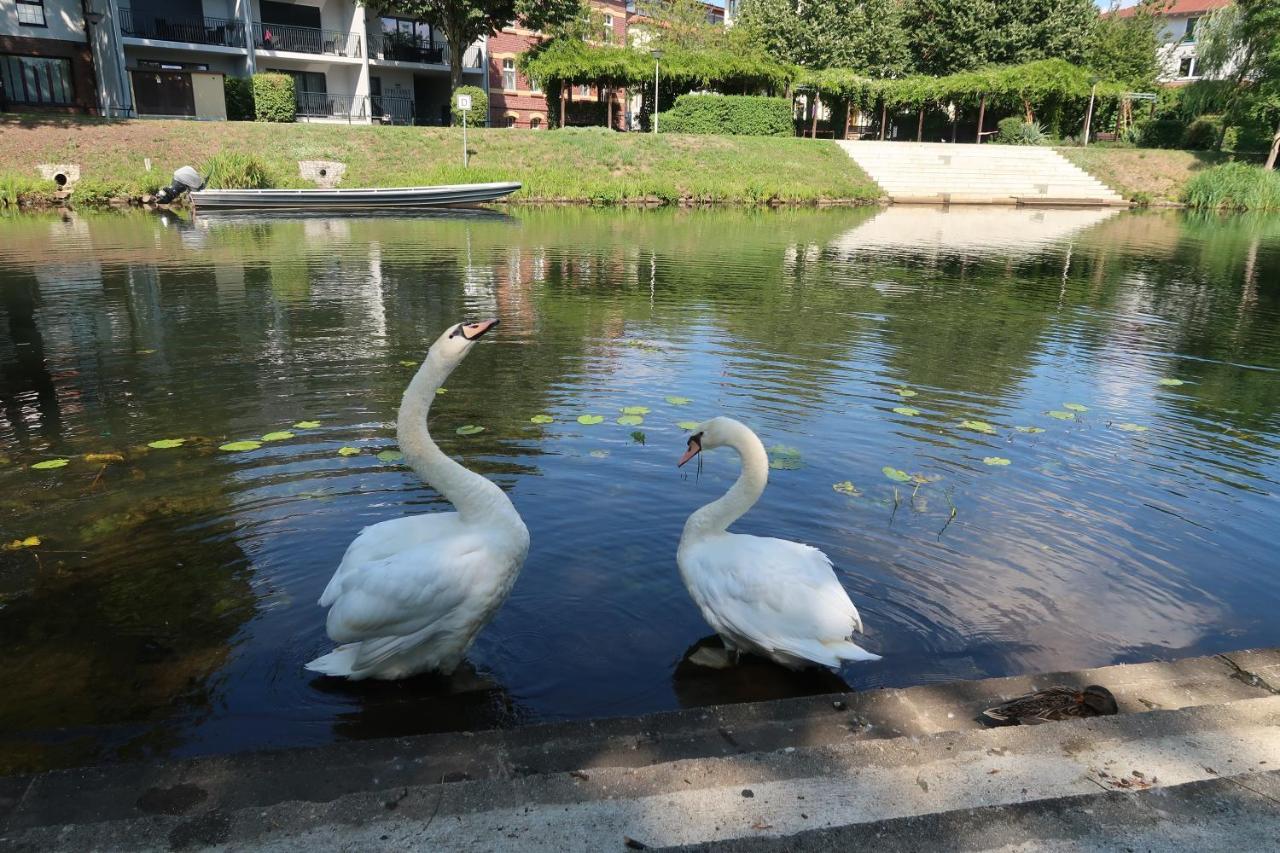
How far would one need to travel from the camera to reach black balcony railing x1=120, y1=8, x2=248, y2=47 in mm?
44094

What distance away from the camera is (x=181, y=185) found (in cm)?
3228

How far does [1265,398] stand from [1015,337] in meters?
3.59

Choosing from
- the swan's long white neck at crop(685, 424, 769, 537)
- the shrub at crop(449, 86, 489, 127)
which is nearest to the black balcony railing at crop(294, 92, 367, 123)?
the shrub at crop(449, 86, 489, 127)

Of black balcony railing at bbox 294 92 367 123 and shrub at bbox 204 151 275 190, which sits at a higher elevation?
black balcony railing at bbox 294 92 367 123

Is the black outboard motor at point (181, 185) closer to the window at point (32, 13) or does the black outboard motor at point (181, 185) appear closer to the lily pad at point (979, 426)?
the window at point (32, 13)

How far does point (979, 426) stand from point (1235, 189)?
4400 centimetres

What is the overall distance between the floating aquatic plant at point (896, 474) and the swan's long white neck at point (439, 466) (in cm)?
405

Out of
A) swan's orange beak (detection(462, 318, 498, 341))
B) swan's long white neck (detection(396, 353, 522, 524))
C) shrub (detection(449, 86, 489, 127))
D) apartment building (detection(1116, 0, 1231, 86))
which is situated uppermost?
apartment building (detection(1116, 0, 1231, 86))

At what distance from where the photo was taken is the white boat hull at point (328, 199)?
3083 centimetres

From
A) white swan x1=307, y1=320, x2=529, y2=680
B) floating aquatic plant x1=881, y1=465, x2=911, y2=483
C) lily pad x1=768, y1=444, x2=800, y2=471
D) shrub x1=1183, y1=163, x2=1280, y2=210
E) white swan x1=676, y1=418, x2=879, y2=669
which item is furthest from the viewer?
shrub x1=1183, y1=163, x2=1280, y2=210

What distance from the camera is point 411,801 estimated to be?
308cm

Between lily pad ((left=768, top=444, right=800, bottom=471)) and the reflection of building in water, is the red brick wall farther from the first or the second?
lily pad ((left=768, top=444, right=800, bottom=471))

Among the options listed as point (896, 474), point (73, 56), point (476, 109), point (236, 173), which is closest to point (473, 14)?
point (476, 109)

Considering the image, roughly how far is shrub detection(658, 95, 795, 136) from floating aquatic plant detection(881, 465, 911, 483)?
4446 centimetres
